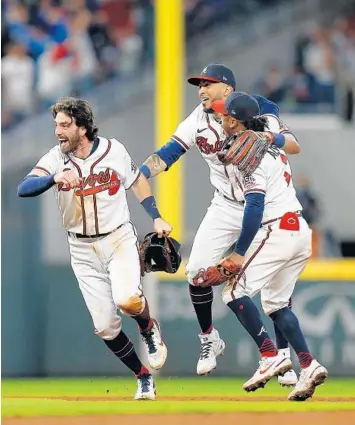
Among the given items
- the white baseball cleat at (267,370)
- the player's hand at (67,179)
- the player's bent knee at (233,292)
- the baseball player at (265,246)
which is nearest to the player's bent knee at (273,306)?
the baseball player at (265,246)

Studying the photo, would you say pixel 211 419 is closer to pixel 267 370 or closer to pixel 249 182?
pixel 267 370

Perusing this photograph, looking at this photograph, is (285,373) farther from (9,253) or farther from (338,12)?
(338,12)

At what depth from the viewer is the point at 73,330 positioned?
13.2 m

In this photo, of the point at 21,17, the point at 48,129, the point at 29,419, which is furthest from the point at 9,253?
the point at 29,419

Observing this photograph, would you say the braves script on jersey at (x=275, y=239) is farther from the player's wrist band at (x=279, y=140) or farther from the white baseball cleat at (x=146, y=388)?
the white baseball cleat at (x=146, y=388)

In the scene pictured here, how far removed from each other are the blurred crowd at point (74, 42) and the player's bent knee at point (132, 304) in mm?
5933

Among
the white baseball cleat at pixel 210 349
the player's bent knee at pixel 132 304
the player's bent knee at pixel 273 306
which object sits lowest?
the white baseball cleat at pixel 210 349

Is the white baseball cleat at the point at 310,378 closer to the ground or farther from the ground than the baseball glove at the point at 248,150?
closer to the ground

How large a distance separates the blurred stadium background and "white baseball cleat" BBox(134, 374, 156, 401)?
3921 mm

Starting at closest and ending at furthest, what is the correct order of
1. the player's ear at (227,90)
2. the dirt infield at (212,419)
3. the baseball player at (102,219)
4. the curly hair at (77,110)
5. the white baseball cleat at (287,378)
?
the dirt infield at (212,419) < the curly hair at (77,110) < the baseball player at (102,219) < the player's ear at (227,90) < the white baseball cleat at (287,378)

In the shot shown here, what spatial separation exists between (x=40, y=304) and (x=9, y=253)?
0.59 metres

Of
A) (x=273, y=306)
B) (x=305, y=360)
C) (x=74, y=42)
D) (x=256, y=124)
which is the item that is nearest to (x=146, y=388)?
(x=273, y=306)

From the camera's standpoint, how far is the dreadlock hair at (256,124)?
8.56 m

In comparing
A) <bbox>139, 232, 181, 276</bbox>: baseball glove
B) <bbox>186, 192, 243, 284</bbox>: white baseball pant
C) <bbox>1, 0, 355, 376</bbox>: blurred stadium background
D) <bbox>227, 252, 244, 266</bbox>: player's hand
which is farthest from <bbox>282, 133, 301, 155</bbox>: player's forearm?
<bbox>1, 0, 355, 376</bbox>: blurred stadium background
